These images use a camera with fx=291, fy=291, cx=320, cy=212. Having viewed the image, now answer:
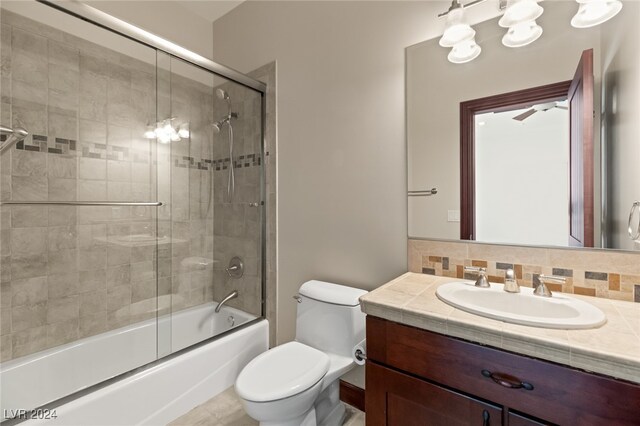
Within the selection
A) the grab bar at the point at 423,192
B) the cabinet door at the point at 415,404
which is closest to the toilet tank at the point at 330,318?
the cabinet door at the point at 415,404

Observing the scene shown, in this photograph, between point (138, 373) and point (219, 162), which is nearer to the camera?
point (138, 373)

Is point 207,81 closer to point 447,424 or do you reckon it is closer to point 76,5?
point 76,5

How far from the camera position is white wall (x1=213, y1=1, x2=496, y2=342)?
5.00 ft

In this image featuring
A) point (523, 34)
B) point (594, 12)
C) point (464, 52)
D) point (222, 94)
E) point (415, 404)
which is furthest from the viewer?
point (222, 94)

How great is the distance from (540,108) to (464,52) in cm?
41

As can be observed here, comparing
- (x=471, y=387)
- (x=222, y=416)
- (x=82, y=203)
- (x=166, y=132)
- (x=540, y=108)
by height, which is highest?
(x=166, y=132)

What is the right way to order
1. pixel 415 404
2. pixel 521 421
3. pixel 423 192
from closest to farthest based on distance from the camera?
1. pixel 521 421
2. pixel 415 404
3. pixel 423 192

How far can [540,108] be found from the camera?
1.19 m

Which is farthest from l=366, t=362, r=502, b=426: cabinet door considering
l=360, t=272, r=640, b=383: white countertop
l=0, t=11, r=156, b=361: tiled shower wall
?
l=0, t=11, r=156, b=361: tiled shower wall

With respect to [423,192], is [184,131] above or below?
above

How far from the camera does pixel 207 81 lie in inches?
81.7

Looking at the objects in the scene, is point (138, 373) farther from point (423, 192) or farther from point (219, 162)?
point (423, 192)

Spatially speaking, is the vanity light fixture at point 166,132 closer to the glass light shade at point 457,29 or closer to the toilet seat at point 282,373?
the toilet seat at point 282,373

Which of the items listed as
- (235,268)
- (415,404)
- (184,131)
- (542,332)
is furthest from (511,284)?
(184,131)
